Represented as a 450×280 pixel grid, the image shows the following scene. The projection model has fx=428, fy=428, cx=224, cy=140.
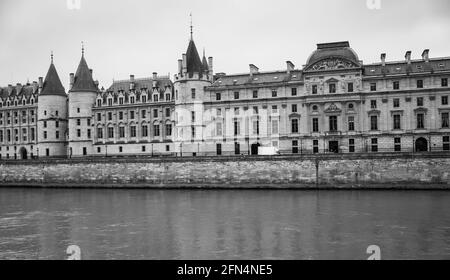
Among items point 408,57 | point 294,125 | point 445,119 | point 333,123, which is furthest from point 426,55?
point 294,125

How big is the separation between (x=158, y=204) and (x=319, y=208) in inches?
477

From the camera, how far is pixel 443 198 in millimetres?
31844

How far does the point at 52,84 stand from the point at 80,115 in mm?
7735

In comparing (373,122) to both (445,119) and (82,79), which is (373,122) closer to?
(445,119)

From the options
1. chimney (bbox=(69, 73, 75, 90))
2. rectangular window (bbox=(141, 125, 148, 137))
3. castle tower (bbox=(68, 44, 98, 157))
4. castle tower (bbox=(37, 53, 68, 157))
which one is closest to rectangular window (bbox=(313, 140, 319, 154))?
rectangular window (bbox=(141, 125, 148, 137))

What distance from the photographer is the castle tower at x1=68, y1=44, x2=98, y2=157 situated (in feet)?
203

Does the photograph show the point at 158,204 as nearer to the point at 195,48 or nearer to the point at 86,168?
the point at 86,168

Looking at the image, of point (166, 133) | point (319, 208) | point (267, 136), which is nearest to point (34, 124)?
point (166, 133)

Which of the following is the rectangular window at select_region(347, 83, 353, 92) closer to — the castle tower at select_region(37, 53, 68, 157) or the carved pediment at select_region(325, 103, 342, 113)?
the carved pediment at select_region(325, 103, 342, 113)

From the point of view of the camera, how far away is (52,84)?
64938 millimetres

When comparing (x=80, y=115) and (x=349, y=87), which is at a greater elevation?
(x=349, y=87)

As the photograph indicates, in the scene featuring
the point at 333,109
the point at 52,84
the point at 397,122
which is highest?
the point at 52,84

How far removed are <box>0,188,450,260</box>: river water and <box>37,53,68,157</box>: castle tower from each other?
29133 mm
